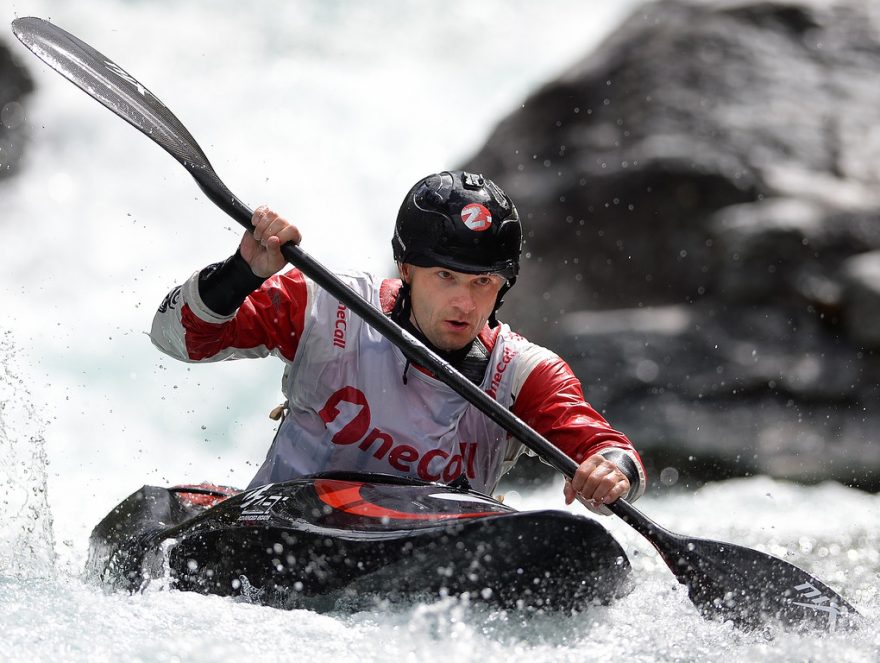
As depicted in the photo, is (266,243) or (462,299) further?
(462,299)

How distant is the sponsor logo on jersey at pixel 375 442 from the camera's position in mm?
3398

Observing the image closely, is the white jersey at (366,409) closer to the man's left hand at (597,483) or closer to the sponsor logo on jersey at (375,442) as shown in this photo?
the sponsor logo on jersey at (375,442)

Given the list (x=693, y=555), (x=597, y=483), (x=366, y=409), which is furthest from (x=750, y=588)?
(x=366, y=409)

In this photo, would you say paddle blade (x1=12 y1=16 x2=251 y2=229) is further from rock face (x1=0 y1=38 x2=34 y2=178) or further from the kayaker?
Answer: rock face (x1=0 y1=38 x2=34 y2=178)

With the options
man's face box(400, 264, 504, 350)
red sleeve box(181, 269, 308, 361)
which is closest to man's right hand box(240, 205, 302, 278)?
red sleeve box(181, 269, 308, 361)

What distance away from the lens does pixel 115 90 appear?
3.78 metres

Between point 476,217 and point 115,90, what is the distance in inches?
55.3

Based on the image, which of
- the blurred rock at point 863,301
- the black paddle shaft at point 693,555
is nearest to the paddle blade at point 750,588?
the black paddle shaft at point 693,555

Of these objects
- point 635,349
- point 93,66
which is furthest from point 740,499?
point 93,66

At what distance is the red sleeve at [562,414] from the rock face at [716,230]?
397 centimetres

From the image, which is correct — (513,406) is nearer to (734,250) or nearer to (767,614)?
(767,614)

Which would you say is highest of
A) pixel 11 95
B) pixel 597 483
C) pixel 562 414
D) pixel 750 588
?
pixel 11 95

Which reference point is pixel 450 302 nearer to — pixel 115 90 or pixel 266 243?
pixel 266 243

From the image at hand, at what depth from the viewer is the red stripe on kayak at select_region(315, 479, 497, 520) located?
2832 millimetres
